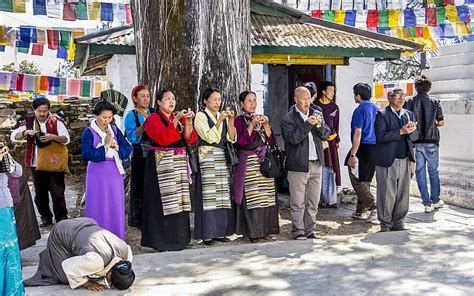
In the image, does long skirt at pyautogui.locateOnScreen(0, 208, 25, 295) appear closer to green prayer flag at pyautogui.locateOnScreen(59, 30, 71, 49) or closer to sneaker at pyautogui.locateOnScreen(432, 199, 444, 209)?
sneaker at pyautogui.locateOnScreen(432, 199, 444, 209)

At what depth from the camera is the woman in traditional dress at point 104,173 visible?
18.1ft

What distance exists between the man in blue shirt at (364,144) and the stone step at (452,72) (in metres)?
2.70

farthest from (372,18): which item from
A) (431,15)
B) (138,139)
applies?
(138,139)

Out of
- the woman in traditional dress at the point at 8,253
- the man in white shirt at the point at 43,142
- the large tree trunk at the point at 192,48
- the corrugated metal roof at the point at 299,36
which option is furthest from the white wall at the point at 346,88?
the woman in traditional dress at the point at 8,253

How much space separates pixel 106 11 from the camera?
12.7 metres

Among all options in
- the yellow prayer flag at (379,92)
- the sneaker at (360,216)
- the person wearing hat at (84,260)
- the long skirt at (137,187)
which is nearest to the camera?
the person wearing hat at (84,260)

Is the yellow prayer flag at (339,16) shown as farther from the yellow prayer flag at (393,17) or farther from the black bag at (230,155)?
the black bag at (230,155)

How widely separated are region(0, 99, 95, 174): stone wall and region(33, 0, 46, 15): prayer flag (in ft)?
8.63

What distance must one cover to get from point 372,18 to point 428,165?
235 inches

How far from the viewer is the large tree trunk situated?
6512 millimetres

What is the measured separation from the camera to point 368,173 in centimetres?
732

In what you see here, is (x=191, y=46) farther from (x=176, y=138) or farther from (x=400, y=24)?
(x=400, y=24)

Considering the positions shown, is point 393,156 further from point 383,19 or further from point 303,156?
point 383,19

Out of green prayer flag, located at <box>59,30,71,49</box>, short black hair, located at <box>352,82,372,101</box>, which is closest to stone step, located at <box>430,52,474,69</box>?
short black hair, located at <box>352,82,372,101</box>
